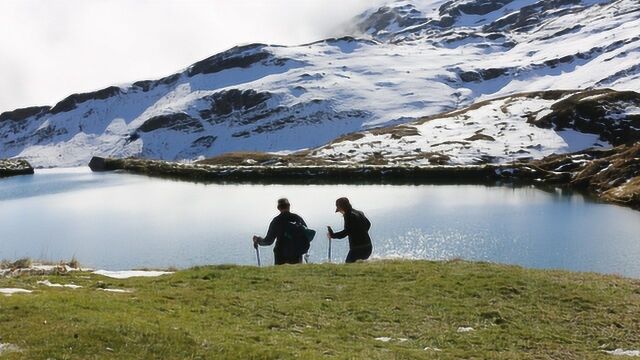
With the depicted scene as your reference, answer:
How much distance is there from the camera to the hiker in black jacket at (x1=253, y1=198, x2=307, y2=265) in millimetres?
22000

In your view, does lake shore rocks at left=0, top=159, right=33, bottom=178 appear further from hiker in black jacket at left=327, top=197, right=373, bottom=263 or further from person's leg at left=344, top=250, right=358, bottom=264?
hiker in black jacket at left=327, top=197, right=373, bottom=263

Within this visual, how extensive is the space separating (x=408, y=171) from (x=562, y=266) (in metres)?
89.4

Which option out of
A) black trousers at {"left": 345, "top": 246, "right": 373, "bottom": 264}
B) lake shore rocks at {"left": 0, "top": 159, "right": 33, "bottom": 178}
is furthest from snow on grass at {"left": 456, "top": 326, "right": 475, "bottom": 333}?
lake shore rocks at {"left": 0, "top": 159, "right": 33, "bottom": 178}

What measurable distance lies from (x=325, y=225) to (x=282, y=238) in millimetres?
40373

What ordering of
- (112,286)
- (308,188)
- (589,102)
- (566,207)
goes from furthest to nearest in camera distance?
(589,102), (308,188), (566,207), (112,286)

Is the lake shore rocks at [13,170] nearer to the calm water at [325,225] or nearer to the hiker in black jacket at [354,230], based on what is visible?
the calm water at [325,225]

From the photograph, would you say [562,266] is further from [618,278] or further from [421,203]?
[421,203]

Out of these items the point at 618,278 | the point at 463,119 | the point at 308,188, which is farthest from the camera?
the point at 463,119

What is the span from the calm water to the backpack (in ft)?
71.8

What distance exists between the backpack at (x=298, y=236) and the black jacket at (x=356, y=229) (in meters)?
1.08

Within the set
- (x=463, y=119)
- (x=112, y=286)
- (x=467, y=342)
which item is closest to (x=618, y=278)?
(x=467, y=342)

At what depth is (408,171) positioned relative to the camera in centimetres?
13250

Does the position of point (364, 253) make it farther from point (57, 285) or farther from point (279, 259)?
point (57, 285)

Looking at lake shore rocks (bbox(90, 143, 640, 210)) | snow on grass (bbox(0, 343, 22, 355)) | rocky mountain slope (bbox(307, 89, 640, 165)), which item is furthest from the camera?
rocky mountain slope (bbox(307, 89, 640, 165))
